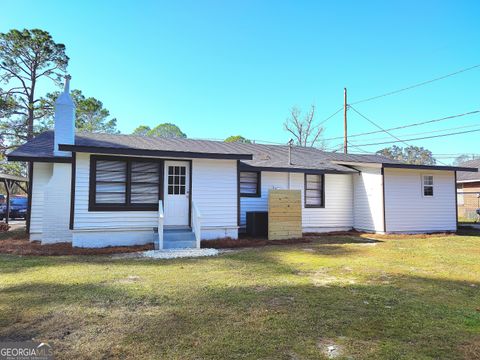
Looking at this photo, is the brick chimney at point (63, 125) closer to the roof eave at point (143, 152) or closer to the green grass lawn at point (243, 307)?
the roof eave at point (143, 152)

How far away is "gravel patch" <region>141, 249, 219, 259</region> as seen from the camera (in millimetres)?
7757

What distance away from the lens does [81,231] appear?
28.8 feet

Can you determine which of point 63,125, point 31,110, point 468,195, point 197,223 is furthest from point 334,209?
point 31,110

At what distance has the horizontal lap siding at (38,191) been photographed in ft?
32.3

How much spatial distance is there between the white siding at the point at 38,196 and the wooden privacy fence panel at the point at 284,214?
748cm

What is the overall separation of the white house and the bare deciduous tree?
23.9 meters

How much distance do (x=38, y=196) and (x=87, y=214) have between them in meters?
2.42

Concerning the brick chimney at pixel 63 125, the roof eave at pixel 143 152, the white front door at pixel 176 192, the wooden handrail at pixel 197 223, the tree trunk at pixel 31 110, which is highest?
the tree trunk at pixel 31 110

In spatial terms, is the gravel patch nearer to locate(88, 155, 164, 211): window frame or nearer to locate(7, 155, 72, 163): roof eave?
locate(88, 155, 164, 211): window frame

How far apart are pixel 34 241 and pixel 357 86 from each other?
78.2 feet

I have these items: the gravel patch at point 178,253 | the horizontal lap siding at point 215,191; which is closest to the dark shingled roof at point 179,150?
the horizontal lap siding at point 215,191

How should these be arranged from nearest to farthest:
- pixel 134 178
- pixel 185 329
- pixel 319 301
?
1. pixel 185 329
2. pixel 319 301
3. pixel 134 178

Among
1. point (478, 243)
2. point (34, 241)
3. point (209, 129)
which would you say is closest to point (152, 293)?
point (34, 241)

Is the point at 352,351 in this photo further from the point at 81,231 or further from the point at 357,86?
the point at 357,86
